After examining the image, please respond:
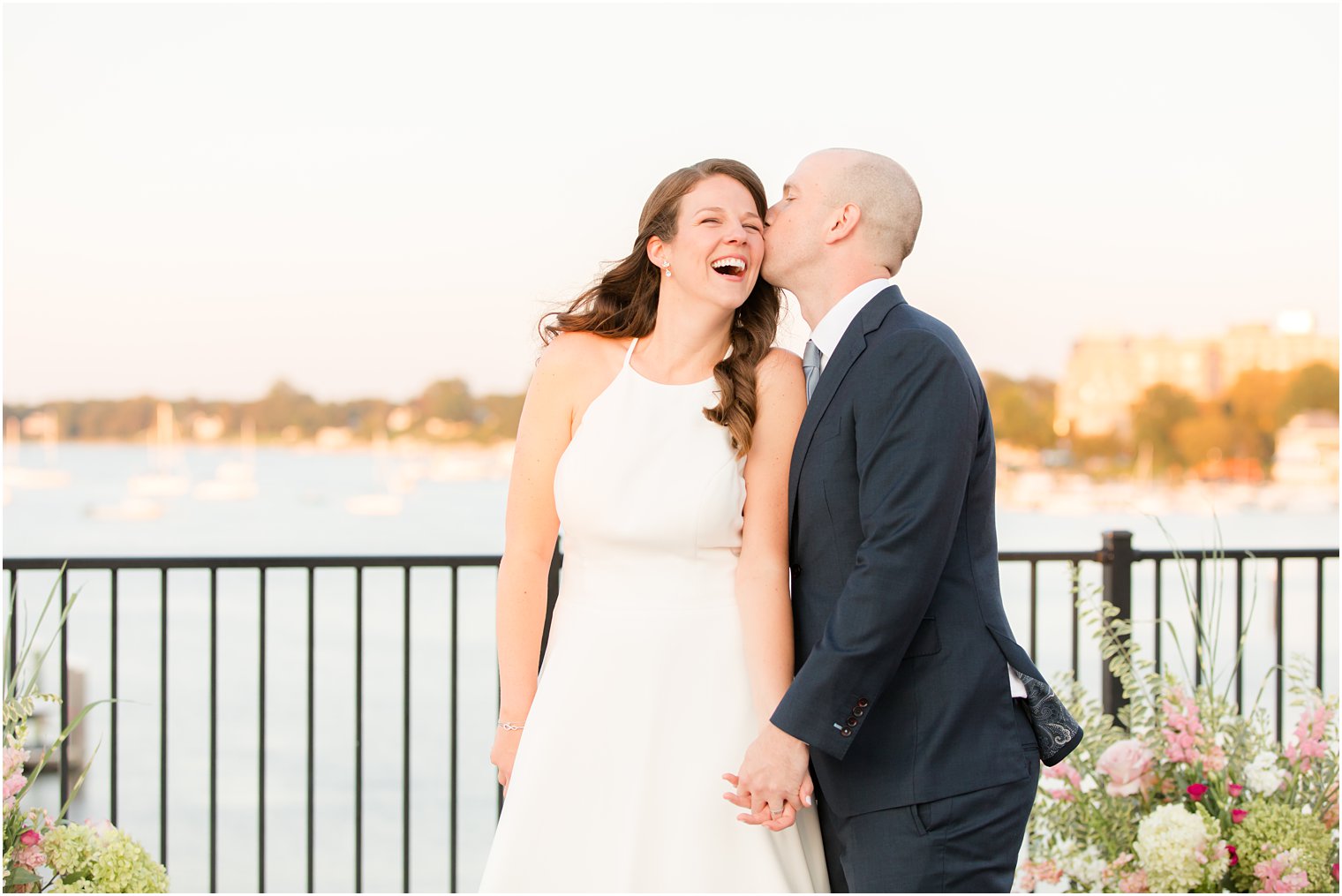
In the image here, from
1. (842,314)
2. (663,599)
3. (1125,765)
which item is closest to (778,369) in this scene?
(842,314)

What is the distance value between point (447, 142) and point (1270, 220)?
1879 centimetres

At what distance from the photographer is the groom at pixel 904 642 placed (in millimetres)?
1939

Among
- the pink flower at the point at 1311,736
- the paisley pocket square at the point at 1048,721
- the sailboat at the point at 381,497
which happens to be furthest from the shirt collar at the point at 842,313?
the sailboat at the point at 381,497

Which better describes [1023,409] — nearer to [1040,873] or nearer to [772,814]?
[1040,873]

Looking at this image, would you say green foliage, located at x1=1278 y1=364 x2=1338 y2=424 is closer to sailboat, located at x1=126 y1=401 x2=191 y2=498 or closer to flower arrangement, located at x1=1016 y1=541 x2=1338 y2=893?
flower arrangement, located at x1=1016 y1=541 x2=1338 y2=893

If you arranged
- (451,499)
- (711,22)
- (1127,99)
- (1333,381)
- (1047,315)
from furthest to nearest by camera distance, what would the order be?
(451,499) < (1047,315) < (1333,381) < (1127,99) < (711,22)

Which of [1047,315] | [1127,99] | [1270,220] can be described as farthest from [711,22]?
[1270,220]

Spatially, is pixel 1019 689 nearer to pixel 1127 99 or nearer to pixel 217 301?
pixel 1127 99

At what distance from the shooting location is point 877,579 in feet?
6.31

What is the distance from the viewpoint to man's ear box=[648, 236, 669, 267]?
246 centimetres

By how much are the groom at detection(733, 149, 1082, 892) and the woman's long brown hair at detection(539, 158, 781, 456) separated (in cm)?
19

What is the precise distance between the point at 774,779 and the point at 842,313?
867 millimetres

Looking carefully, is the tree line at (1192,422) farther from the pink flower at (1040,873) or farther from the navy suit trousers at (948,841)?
the navy suit trousers at (948,841)

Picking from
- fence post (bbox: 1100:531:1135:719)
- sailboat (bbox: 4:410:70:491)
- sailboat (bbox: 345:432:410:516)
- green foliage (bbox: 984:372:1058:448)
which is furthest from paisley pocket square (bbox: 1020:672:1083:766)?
sailboat (bbox: 4:410:70:491)
